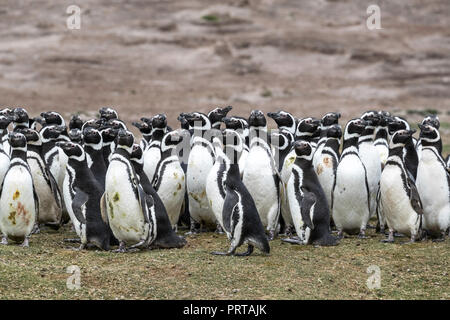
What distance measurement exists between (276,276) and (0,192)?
11.1 feet

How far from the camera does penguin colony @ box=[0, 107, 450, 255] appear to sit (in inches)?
323

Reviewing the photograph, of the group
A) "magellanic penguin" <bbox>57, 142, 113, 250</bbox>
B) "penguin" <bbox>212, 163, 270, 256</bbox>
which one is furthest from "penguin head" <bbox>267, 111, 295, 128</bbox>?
"magellanic penguin" <bbox>57, 142, 113, 250</bbox>

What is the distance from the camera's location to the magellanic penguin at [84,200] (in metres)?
8.20

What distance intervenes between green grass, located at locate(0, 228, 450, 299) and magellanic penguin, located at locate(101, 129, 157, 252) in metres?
0.23

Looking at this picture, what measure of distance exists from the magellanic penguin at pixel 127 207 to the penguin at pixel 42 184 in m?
1.57

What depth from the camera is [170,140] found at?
369 inches

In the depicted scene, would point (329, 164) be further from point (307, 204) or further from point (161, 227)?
point (161, 227)

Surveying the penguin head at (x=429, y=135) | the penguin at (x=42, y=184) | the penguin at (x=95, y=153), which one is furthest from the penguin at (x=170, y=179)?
the penguin head at (x=429, y=135)

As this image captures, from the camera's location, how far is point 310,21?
36594mm

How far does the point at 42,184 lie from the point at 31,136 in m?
0.64

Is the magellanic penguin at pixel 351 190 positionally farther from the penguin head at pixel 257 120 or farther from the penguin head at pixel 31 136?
the penguin head at pixel 31 136

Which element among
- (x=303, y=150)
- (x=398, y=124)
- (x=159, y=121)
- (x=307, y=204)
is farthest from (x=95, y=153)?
(x=398, y=124)

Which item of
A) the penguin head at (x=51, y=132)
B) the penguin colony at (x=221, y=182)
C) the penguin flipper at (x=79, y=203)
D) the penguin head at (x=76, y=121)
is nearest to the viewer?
the penguin flipper at (x=79, y=203)

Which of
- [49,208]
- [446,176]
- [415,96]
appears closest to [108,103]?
[415,96]
